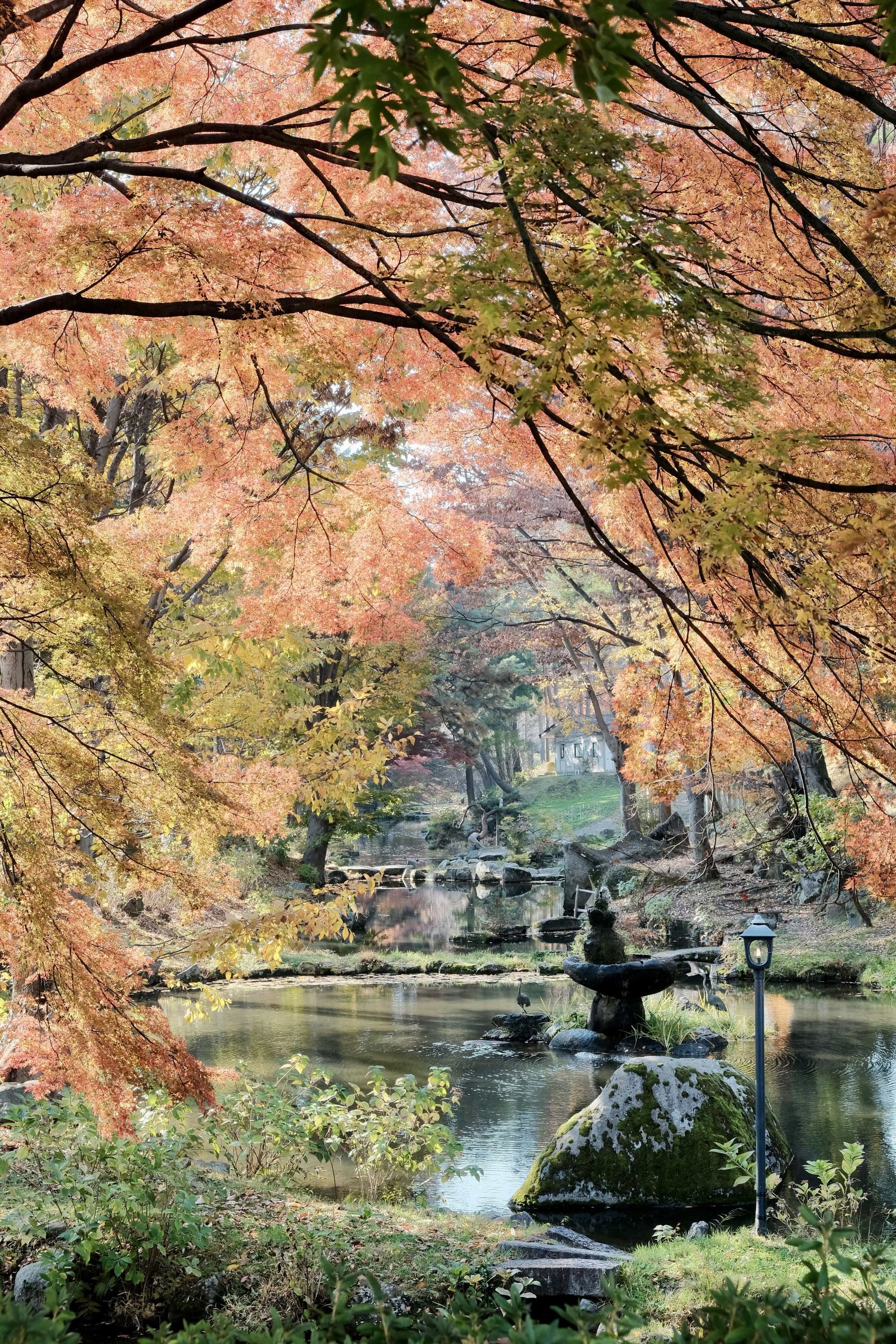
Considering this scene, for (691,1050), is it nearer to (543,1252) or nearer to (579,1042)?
(579,1042)

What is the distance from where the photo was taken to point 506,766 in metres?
42.6

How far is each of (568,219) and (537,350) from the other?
48 cm

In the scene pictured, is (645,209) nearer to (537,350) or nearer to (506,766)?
(537,350)

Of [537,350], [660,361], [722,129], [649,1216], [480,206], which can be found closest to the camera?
[722,129]

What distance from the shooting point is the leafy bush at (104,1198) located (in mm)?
4449

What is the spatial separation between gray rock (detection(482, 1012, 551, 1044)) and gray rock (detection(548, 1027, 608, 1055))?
0.27m

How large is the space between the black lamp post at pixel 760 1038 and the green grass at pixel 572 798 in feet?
88.6

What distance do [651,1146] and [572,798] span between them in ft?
108

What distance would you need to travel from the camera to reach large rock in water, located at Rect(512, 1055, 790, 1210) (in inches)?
266

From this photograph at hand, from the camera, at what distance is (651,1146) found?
6930 millimetres

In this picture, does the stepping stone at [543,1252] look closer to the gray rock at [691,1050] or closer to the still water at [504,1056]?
the still water at [504,1056]

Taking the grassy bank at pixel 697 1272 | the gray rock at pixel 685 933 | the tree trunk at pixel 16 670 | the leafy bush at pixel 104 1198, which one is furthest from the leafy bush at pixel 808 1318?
the gray rock at pixel 685 933

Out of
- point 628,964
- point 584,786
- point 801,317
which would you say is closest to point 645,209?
point 801,317

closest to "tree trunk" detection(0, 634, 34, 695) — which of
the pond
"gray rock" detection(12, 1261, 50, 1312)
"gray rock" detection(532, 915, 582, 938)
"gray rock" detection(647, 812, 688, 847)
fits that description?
"gray rock" detection(12, 1261, 50, 1312)
